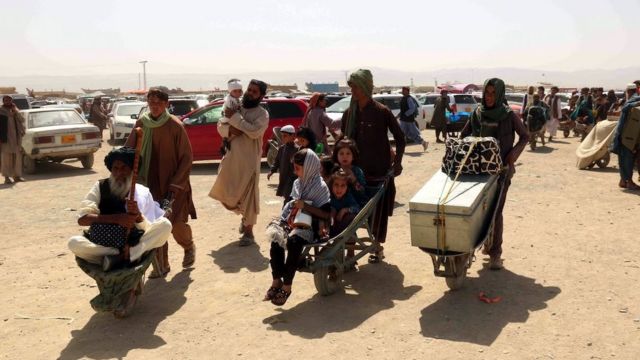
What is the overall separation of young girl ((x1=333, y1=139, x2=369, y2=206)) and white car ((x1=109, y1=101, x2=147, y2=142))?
1573 cm

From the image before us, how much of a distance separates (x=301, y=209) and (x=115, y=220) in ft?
4.91

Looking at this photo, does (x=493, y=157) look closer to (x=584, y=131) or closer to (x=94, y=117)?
(x=584, y=131)

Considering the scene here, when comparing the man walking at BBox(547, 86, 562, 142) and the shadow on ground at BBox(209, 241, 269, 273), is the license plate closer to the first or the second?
the shadow on ground at BBox(209, 241, 269, 273)

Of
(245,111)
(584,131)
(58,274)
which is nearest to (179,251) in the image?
(58,274)

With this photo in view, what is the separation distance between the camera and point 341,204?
552 centimetres

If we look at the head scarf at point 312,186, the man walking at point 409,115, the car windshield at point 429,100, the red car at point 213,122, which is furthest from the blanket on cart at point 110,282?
the car windshield at point 429,100

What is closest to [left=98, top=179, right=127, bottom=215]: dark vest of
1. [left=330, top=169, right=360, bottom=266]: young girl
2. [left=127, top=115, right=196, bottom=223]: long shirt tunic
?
[left=127, top=115, right=196, bottom=223]: long shirt tunic

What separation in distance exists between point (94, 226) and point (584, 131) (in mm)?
15801

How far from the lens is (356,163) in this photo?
5820mm

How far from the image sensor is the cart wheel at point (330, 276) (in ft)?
17.2

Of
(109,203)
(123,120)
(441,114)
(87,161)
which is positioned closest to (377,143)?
(109,203)

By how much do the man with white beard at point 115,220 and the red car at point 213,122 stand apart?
29.4 ft

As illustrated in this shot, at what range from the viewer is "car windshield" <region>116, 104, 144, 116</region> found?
2255 cm

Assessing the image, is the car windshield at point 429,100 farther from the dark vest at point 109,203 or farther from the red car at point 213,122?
the dark vest at point 109,203
